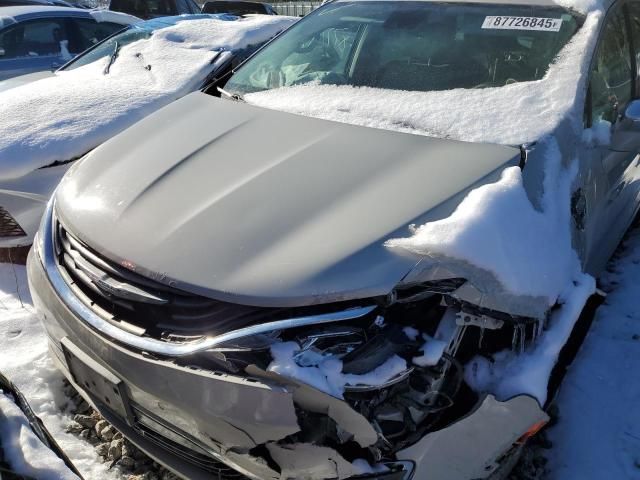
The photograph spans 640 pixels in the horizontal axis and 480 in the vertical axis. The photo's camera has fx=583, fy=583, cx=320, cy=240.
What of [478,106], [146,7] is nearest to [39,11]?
[146,7]

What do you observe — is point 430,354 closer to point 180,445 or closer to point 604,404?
point 180,445

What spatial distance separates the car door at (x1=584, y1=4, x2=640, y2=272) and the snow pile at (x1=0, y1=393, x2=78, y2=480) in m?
1.87

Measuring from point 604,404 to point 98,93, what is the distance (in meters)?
3.43

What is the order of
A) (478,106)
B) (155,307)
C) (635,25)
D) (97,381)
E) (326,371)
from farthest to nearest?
(635,25), (478,106), (97,381), (155,307), (326,371)

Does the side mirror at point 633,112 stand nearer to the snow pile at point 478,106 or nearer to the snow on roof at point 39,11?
the snow pile at point 478,106

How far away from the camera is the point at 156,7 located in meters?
9.89

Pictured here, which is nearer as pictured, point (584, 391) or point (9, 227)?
point (584, 391)

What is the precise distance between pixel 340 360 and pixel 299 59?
6.64 ft

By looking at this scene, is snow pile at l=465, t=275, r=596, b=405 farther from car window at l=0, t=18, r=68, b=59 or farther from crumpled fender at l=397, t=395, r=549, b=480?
car window at l=0, t=18, r=68, b=59

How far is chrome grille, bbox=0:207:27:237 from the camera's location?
10.3 feet

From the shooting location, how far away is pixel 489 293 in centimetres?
163

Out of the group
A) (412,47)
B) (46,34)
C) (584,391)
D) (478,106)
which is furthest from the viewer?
(46,34)

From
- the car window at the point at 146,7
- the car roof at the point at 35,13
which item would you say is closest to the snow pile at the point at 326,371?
the car roof at the point at 35,13

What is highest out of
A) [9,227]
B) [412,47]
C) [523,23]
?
[523,23]
